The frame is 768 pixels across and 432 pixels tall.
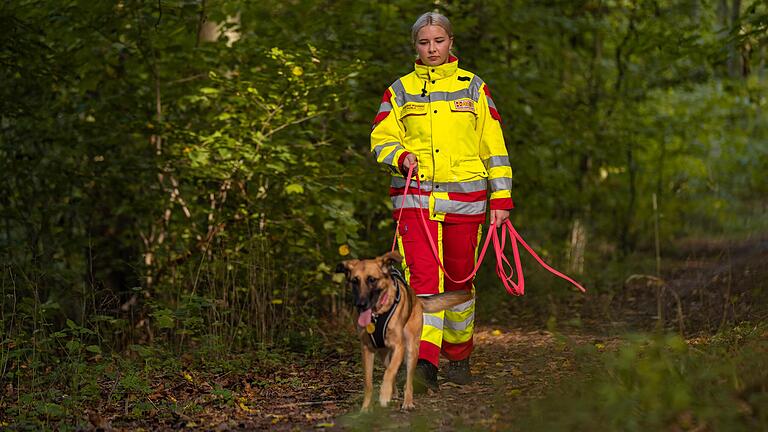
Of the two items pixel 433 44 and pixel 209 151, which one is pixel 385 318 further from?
pixel 209 151

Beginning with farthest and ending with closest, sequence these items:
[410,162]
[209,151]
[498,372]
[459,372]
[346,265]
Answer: [209,151]
[498,372]
[459,372]
[410,162]
[346,265]

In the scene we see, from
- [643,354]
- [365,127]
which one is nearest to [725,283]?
[365,127]

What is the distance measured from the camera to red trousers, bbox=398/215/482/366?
546 cm

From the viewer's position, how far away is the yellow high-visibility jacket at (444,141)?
214 inches

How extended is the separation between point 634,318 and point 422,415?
201 inches

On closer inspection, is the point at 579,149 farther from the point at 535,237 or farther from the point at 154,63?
the point at 154,63

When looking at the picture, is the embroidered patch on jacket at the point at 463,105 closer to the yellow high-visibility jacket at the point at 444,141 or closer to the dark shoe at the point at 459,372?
the yellow high-visibility jacket at the point at 444,141

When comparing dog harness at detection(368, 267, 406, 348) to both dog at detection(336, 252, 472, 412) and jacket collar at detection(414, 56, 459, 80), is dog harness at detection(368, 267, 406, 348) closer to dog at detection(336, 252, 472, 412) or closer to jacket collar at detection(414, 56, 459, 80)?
dog at detection(336, 252, 472, 412)

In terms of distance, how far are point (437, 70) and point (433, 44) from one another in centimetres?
16

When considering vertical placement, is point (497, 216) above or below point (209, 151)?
below

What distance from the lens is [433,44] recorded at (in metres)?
5.38

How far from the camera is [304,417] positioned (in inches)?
197

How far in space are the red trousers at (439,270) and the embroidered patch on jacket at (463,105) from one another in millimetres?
721

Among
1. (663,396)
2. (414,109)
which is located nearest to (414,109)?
(414,109)
